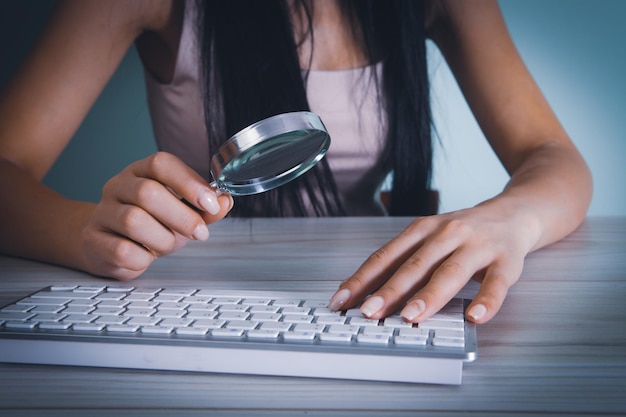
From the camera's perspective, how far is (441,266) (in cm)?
69

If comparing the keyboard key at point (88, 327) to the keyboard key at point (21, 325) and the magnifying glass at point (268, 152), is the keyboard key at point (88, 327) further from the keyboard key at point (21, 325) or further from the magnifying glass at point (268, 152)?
the magnifying glass at point (268, 152)

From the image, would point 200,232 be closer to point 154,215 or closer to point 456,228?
point 154,215

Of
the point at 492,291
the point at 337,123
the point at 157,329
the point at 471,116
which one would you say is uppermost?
the point at 157,329

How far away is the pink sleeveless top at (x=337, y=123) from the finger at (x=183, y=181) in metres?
0.84

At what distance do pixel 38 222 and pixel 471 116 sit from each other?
8.77ft

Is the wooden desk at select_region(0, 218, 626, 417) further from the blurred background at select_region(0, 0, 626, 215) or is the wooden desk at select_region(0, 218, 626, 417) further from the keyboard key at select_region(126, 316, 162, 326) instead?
the blurred background at select_region(0, 0, 626, 215)

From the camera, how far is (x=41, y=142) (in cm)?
127

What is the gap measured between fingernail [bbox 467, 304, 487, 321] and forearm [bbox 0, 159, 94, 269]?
539mm

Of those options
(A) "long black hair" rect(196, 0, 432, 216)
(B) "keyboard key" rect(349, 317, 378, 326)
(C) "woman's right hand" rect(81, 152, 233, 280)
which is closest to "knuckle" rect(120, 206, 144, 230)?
(C) "woman's right hand" rect(81, 152, 233, 280)

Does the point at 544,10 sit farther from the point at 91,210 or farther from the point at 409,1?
the point at 91,210

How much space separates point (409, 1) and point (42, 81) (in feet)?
2.61

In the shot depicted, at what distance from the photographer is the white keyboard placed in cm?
50

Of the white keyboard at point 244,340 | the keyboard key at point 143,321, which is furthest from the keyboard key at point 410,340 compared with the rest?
the keyboard key at point 143,321

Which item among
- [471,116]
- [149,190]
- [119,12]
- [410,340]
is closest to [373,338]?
[410,340]
